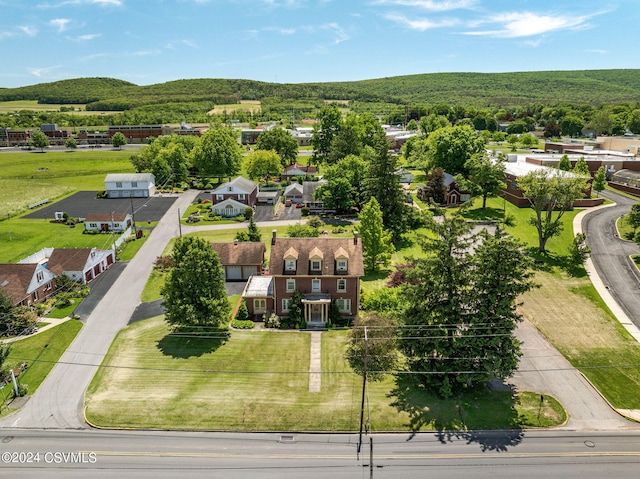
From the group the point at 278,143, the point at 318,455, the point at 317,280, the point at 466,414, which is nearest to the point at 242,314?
the point at 317,280

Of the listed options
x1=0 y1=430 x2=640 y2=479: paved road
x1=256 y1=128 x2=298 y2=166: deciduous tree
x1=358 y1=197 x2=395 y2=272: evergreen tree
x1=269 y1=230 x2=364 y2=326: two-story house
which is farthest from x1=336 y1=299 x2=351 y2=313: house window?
x1=256 y1=128 x2=298 y2=166: deciduous tree

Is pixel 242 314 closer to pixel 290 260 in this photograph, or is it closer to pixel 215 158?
pixel 290 260

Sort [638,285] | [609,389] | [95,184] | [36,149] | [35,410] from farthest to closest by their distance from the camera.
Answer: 1. [36,149]
2. [95,184]
3. [638,285]
4. [609,389]
5. [35,410]

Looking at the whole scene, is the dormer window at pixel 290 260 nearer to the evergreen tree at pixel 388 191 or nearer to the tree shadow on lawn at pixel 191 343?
the tree shadow on lawn at pixel 191 343

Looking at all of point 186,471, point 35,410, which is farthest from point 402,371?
point 35,410

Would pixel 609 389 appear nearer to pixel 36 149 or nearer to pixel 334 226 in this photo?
pixel 334 226

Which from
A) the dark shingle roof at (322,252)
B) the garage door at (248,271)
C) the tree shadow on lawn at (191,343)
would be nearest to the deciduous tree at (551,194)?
the dark shingle roof at (322,252)

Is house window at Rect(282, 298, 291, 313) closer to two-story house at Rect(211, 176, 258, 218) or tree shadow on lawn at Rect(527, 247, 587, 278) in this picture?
tree shadow on lawn at Rect(527, 247, 587, 278)
